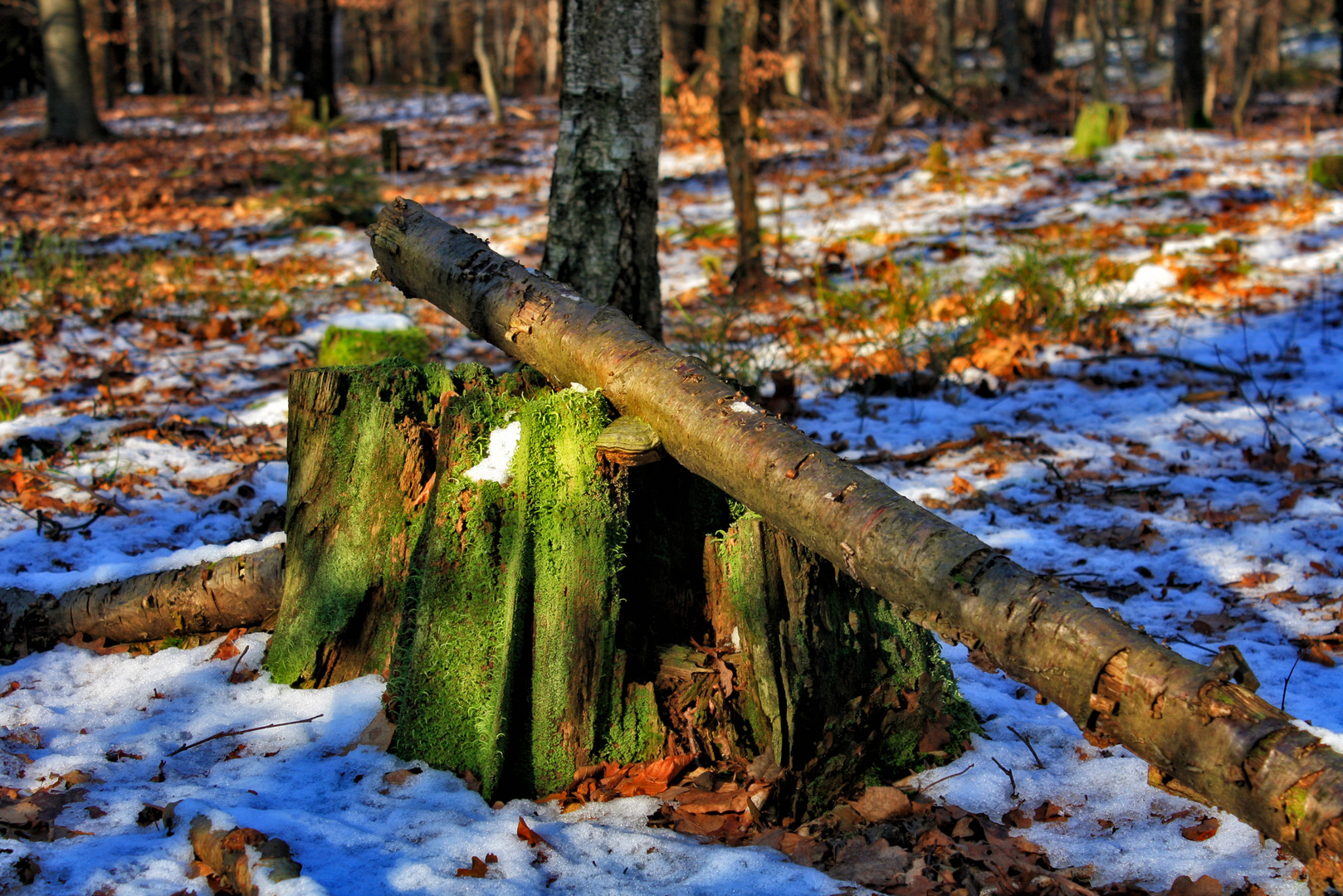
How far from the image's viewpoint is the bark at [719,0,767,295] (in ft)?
20.1

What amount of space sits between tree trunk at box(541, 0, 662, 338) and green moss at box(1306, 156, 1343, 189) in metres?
7.90

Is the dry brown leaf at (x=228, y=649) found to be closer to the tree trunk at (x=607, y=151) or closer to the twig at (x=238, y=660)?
the twig at (x=238, y=660)

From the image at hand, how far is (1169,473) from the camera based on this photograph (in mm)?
4086

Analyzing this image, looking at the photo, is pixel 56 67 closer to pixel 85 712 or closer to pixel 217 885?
pixel 85 712

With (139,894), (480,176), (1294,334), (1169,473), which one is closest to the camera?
(139,894)

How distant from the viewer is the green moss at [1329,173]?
28.2ft

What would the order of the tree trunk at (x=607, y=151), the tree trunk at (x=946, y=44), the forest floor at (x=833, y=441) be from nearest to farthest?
the forest floor at (x=833, y=441) < the tree trunk at (x=607, y=151) < the tree trunk at (x=946, y=44)

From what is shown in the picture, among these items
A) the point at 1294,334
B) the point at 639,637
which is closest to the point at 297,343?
the point at 639,637

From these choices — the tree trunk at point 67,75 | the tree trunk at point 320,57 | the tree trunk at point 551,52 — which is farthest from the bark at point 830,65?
the tree trunk at point 67,75

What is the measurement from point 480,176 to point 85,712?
10.6 m

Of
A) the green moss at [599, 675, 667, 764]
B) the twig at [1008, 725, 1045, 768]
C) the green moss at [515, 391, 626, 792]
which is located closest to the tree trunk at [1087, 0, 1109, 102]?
the twig at [1008, 725, 1045, 768]

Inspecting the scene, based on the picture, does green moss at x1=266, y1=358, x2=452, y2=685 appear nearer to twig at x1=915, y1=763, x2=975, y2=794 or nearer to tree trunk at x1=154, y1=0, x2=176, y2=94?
twig at x1=915, y1=763, x2=975, y2=794

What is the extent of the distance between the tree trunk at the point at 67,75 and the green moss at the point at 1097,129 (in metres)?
15.3

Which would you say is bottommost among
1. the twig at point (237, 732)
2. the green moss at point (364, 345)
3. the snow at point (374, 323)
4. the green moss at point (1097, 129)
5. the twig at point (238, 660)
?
the twig at point (237, 732)
